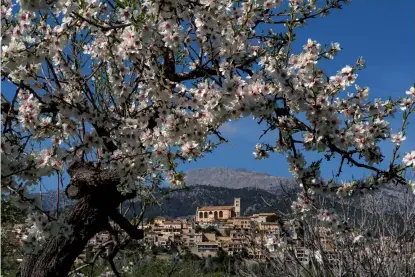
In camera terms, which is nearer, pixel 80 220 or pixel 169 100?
pixel 169 100

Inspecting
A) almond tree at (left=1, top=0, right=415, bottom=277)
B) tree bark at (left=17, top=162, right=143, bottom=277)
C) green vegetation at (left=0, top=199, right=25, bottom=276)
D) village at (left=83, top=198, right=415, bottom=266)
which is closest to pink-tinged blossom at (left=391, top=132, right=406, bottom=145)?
almond tree at (left=1, top=0, right=415, bottom=277)

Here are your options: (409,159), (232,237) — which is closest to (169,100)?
(409,159)

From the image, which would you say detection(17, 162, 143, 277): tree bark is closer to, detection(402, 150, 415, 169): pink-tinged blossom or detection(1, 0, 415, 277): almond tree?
detection(1, 0, 415, 277): almond tree

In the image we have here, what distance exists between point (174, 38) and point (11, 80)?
1402mm

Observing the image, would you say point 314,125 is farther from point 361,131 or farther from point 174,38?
point 174,38

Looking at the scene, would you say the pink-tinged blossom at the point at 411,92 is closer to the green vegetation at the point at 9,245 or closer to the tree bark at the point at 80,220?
the tree bark at the point at 80,220

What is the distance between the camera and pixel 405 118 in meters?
4.70

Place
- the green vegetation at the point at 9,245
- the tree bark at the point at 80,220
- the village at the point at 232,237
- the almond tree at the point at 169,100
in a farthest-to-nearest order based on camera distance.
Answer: the village at the point at 232,237, the green vegetation at the point at 9,245, the tree bark at the point at 80,220, the almond tree at the point at 169,100

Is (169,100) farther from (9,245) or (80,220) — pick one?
(9,245)

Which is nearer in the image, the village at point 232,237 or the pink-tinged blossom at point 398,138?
the pink-tinged blossom at point 398,138

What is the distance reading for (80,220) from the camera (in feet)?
18.3

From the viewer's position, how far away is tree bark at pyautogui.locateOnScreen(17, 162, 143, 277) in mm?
5441

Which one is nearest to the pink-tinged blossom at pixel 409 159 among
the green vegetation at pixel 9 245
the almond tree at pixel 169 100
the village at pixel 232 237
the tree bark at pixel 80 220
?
the almond tree at pixel 169 100

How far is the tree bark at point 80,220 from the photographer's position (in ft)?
17.9
